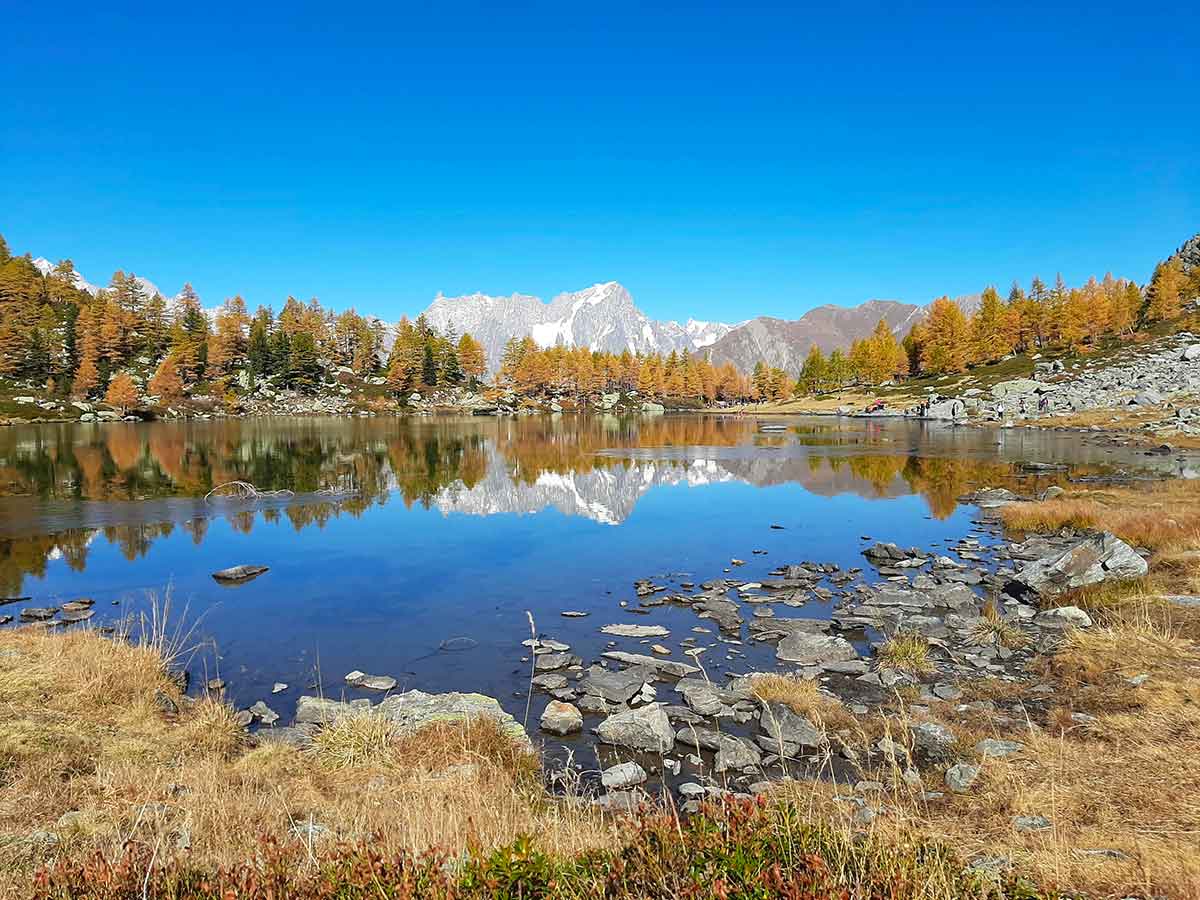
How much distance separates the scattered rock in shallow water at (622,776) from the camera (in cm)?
987

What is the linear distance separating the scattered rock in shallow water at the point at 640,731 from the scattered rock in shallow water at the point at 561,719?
0.54 metres

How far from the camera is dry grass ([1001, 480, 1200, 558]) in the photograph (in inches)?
828

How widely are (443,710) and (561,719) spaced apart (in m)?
2.25

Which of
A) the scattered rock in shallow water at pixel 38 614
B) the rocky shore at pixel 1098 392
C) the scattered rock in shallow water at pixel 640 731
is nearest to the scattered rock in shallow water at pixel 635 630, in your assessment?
the scattered rock in shallow water at pixel 640 731

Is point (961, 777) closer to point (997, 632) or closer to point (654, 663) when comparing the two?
point (654, 663)

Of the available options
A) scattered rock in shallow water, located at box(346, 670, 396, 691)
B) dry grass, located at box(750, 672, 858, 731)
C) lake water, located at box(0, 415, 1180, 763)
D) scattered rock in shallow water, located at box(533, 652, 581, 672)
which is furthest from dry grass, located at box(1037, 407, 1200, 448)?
scattered rock in shallow water, located at box(346, 670, 396, 691)

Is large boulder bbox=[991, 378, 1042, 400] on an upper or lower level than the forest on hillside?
lower

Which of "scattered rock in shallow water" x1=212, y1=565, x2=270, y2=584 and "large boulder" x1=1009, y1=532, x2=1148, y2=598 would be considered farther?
"scattered rock in shallow water" x1=212, y1=565, x2=270, y2=584

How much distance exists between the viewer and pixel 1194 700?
10172 millimetres

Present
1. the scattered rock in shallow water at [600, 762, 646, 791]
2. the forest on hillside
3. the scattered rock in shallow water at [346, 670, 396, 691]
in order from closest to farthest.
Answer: the scattered rock in shallow water at [600, 762, 646, 791], the scattered rock in shallow water at [346, 670, 396, 691], the forest on hillside

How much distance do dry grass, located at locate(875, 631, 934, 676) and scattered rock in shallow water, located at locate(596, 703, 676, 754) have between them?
585 cm

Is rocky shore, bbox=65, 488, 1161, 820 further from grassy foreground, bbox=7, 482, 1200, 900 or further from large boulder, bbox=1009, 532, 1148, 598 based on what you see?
grassy foreground, bbox=7, 482, 1200, 900

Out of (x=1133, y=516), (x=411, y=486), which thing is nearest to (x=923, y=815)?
(x=1133, y=516)

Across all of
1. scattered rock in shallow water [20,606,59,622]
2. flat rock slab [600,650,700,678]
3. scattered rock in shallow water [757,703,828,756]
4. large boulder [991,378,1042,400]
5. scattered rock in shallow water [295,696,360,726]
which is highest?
large boulder [991,378,1042,400]
